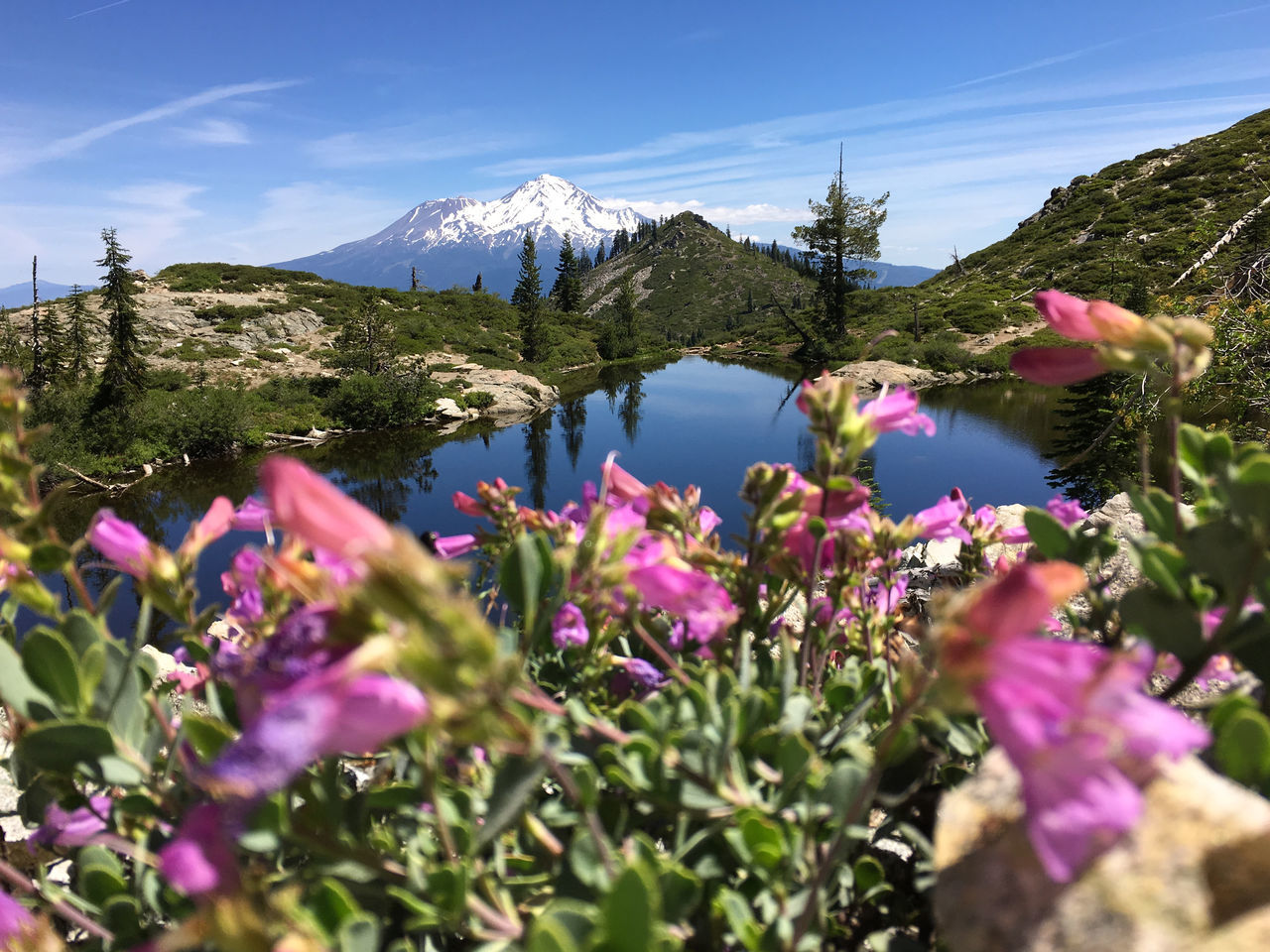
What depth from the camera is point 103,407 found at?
73.3 ft

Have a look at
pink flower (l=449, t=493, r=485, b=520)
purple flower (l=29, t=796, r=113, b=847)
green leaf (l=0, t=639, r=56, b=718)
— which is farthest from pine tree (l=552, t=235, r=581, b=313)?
green leaf (l=0, t=639, r=56, b=718)

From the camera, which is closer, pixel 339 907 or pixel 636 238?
pixel 339 907

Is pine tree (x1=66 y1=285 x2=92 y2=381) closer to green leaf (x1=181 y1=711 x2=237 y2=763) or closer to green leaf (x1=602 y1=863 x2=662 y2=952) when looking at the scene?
green leaf (x1=181 y1=711 x2=237 y2=763)

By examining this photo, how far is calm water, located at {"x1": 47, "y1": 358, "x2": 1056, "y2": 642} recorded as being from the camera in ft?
55.9

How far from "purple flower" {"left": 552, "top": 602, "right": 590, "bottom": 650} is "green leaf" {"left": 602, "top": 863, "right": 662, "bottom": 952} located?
2.29 ft

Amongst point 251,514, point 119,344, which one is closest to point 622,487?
point 251,514

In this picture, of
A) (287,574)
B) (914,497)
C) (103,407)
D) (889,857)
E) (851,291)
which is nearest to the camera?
(287,574)

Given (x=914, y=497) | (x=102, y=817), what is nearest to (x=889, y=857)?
(x=102, y=817)

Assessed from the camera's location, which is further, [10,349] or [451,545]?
[10,349]

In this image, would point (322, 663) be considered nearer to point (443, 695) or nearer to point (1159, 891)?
point (443, 695)

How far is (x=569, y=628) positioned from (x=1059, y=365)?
0.98 m

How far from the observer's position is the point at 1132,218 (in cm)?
5294

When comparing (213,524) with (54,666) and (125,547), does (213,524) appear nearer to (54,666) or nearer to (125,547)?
(125,547)

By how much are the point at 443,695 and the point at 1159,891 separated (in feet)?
2.15
